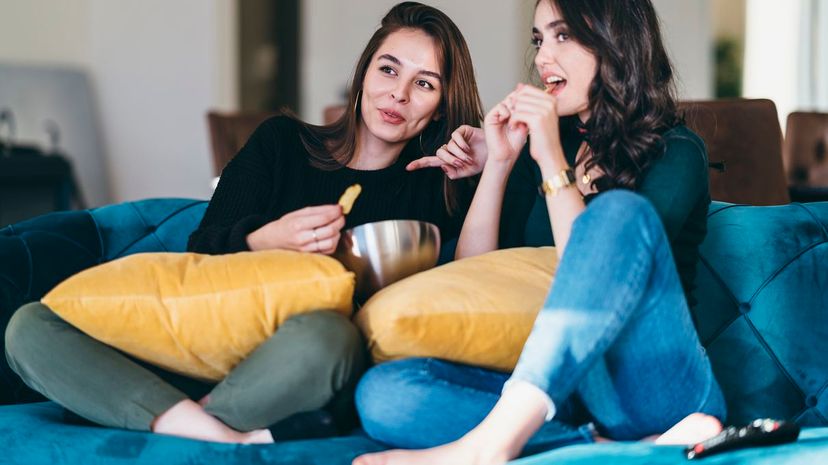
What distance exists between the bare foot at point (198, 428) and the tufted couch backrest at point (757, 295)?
1.54 ft

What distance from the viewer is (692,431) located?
1.44m

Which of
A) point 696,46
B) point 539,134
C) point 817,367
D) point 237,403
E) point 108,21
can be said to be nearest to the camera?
point 237,403

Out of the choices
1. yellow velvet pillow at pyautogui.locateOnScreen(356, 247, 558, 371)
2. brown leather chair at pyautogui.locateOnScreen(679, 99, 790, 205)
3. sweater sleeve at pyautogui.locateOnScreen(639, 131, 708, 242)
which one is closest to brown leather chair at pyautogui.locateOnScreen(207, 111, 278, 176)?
brown leather chair at pyautogui.locateOnScreen(679, 99, 790, 205)

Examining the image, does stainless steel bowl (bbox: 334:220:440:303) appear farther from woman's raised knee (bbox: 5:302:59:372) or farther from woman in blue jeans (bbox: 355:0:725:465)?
woman's raised knee (bbox: 5:302:59:372)

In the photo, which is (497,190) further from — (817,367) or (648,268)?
(817,367)

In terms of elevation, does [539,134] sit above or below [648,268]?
above

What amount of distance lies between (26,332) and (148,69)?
4197 millimetres

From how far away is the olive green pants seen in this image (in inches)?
57.5

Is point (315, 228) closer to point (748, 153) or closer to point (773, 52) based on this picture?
point (748, 153)

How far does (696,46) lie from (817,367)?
5.12 m

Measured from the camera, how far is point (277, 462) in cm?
139

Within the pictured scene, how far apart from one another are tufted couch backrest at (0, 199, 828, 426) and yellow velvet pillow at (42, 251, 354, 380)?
38cm

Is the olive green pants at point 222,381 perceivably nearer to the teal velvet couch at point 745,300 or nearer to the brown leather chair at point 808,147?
the teal velvet couch at point 745,300

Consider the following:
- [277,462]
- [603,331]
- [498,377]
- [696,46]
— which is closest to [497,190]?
[498,377]
